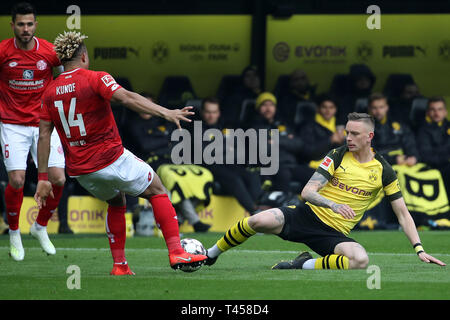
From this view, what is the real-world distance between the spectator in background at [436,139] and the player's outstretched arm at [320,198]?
217 inches

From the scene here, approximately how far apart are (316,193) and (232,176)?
479cm

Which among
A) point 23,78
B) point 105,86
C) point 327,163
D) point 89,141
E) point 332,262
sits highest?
point 105,86

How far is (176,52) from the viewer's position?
14.7 meters

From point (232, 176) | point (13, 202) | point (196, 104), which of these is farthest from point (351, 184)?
point (196, 104)

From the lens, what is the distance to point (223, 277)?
24.0 ft

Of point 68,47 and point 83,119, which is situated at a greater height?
point 68,47

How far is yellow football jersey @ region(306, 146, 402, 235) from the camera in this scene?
8.02 metres

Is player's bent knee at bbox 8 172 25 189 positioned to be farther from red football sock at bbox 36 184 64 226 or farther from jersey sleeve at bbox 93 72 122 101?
jersey sleeve at bbox 93 72 122 101

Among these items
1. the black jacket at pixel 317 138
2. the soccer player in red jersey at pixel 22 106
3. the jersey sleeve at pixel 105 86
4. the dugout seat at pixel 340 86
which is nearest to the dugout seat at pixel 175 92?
the black jacket at pixel 317 138

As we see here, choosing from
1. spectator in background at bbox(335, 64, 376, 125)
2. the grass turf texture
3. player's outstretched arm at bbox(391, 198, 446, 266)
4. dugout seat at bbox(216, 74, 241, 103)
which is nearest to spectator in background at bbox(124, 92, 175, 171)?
dugout seat at bbox(216, 74, 241, 103)

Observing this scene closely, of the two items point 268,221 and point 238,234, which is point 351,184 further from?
point 238,234

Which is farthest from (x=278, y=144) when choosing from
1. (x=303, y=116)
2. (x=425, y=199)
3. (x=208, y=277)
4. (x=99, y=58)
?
(x=208, y=277)

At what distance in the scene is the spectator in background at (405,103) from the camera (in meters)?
14.0

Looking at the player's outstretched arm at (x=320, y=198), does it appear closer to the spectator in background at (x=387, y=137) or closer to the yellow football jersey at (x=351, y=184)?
the yellow football jersey at (x=351, y=184)
